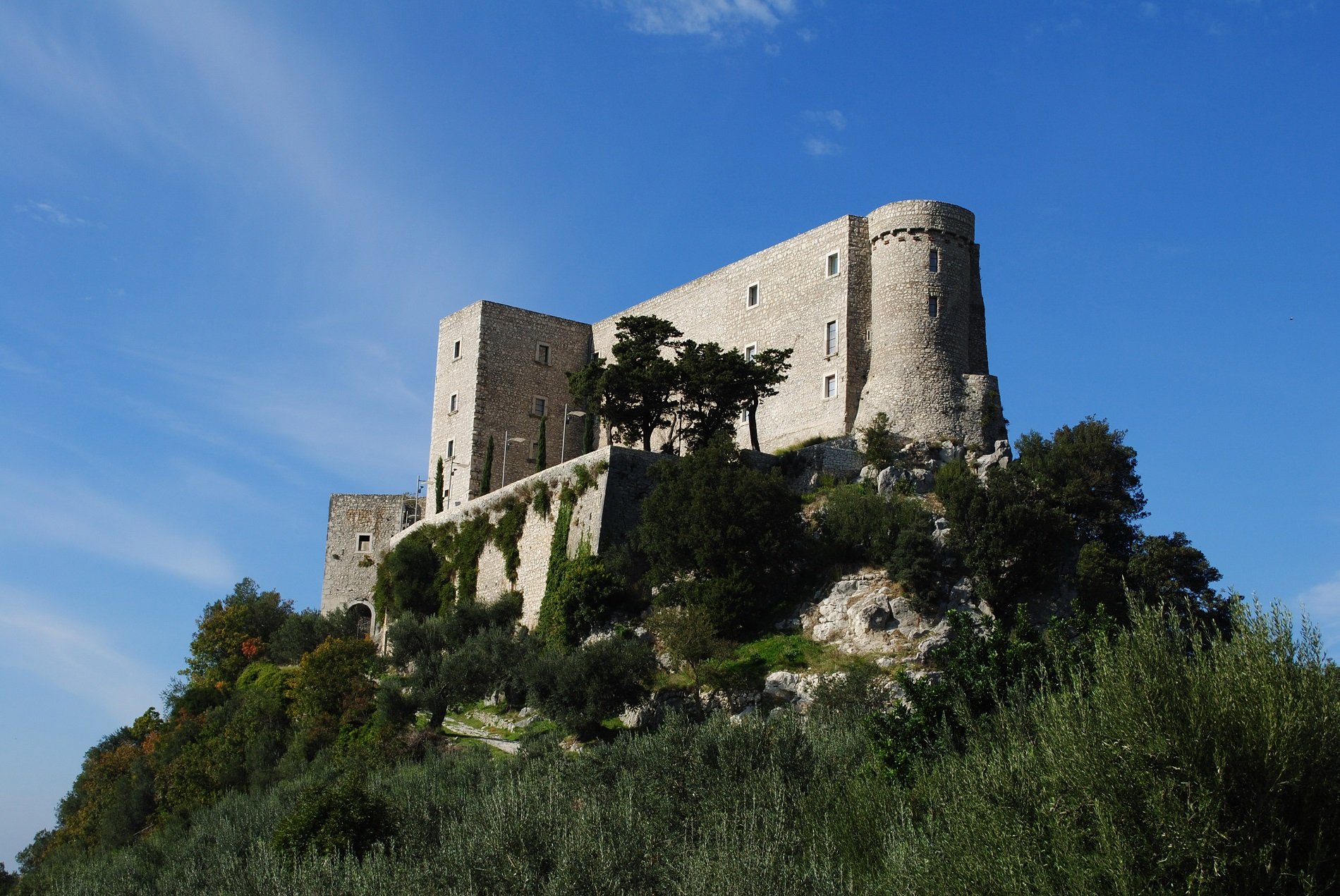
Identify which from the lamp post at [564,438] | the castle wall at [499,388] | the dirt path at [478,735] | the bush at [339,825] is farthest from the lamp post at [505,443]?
the bush at [339,825]

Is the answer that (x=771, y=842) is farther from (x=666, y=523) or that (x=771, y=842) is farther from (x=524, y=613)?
(x=524, y=613)

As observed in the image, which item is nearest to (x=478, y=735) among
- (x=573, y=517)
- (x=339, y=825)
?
(x=573, y=517)

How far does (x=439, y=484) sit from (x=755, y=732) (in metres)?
26.7

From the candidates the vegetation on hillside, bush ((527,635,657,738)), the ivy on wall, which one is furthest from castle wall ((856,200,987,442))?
bush ((527,635,657,738))

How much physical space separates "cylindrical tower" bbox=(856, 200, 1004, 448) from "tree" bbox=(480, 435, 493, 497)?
523 inches

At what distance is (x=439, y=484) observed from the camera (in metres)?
46.9

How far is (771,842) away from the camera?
55.4 feet

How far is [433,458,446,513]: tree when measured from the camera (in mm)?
46625

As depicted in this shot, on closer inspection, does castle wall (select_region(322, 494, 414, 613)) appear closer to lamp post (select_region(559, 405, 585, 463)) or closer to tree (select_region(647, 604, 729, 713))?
lamp post (select_region(559, 405, 585, 463))

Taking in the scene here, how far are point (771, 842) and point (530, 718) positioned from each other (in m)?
14.9

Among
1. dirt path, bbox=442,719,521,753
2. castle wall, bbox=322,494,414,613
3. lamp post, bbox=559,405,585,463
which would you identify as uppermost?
lamp post, bbox=559,405,585,463

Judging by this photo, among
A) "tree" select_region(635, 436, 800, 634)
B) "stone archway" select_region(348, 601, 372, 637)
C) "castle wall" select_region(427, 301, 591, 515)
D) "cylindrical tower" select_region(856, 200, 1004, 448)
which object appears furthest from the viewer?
"stone archway" select_region(348, 601, 372, 637)

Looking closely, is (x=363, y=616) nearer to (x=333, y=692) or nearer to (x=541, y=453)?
→ (x=541, y=453)

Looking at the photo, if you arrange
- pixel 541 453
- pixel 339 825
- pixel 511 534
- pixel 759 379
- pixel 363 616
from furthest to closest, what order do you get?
pixel 363 616
pixel 541 453
pixel 511 534
pixel 759 379
pixel 339 825
